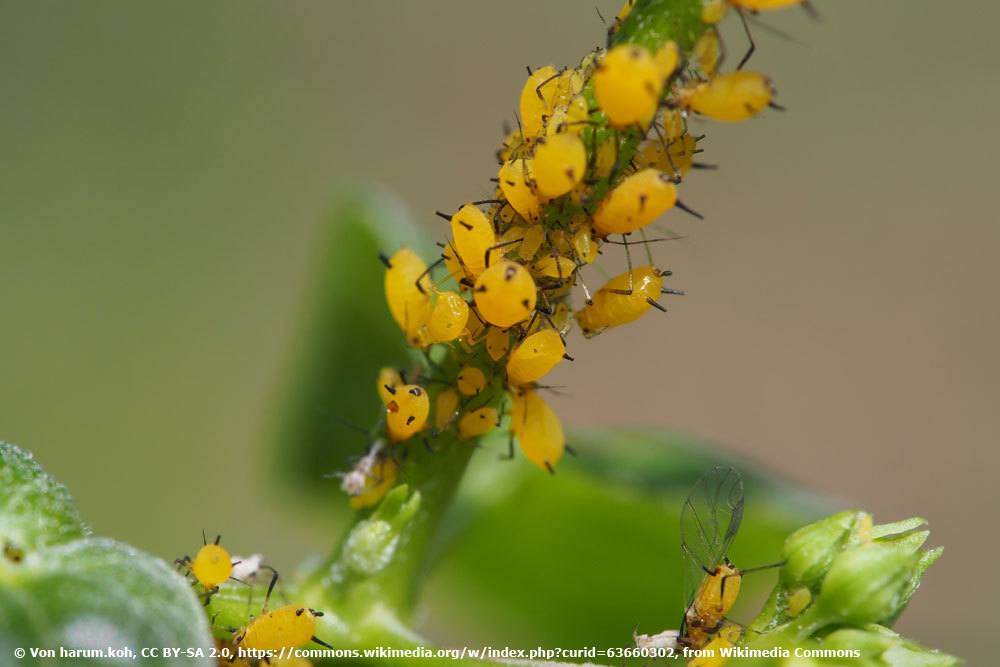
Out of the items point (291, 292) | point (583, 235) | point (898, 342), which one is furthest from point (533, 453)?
point (898, 342)

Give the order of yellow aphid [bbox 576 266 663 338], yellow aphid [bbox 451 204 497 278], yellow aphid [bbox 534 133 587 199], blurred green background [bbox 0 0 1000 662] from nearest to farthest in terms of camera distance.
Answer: yellow aphid [bbox 534 133 587 199] < yellow aphid [bbox 451 204 497 278] < yellow aphid [bbox 576 266 663 338] < blurred green background [bbox 0 0 1000 662]

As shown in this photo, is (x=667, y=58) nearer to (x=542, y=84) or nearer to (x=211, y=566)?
(x=542, y=84)

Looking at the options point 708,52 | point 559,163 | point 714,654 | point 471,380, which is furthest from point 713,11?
point 714,654

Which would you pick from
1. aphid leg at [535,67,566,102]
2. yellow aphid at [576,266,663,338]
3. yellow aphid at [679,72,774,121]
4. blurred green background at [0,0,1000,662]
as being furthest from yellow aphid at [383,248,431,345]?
blurred green background at [0,0,1000,662]

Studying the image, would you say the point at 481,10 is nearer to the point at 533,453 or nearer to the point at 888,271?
Answer: the point at 888,271

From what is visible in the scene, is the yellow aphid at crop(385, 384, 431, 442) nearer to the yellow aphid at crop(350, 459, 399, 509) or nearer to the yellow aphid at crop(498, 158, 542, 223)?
the yellow aphid at crop(350, 459, 399, 509)

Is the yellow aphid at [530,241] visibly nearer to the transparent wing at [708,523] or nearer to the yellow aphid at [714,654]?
the transparent wing at [708,523]
